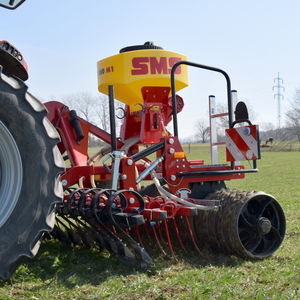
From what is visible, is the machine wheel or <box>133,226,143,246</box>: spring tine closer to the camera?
the machine wheel

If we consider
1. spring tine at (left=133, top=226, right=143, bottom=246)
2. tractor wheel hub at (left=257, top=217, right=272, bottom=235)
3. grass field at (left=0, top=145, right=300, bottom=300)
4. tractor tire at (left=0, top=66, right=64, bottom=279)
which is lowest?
grass field at (left=0, top=145, right=300, bottom=300)

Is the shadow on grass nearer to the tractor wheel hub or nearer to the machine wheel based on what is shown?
the machine wheel

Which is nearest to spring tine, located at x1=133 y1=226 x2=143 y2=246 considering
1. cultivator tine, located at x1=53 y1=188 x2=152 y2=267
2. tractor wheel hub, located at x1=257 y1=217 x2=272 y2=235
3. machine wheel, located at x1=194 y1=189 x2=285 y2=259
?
cultivator tine, located at x1=53 y1=188 x2=152 y2=267

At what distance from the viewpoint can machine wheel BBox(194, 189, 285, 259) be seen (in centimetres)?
408

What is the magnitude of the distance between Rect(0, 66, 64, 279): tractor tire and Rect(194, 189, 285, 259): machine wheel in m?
1.77

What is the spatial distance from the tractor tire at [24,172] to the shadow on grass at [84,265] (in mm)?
713

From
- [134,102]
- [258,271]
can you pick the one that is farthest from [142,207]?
[134,102]

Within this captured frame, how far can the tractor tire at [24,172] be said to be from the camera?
9.10 feet

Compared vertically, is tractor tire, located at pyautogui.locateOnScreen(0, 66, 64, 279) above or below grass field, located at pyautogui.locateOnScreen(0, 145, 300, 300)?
above

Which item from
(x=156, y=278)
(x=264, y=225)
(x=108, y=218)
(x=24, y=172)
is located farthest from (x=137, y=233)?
(x=24, y=172)

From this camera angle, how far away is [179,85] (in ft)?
17.8

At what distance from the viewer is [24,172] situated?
2838 millimetres

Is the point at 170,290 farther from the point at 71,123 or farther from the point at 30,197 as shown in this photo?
the point at 71,123

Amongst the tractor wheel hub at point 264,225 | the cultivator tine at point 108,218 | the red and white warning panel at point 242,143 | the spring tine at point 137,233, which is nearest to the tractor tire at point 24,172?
the cultivator tine at point 108,218
